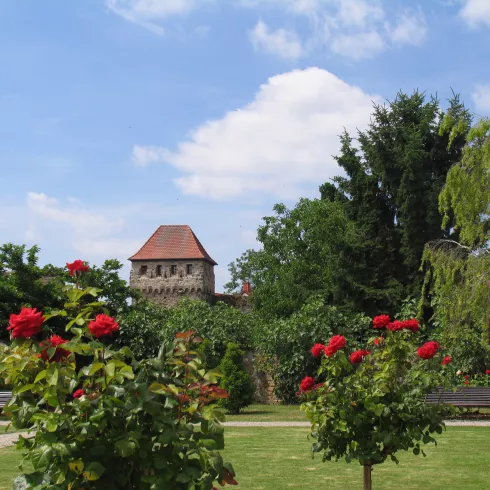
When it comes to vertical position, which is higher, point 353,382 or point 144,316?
point 144,316

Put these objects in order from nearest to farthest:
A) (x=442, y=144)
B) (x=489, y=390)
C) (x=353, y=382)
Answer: (x=353, y=382), (x=489, y=390), (x=442, y=144)

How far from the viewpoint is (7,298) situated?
2623 centimetres

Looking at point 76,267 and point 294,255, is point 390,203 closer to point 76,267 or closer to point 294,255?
point 294,255

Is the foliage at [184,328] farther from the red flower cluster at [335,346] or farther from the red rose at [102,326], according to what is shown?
the red rose at [102,326]

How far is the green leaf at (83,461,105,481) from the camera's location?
11.0ft

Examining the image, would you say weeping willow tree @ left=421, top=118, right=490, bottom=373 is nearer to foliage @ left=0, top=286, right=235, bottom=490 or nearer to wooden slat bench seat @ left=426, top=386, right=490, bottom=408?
wooden slat bench seat @ left=426, top=386, right=490, bottom=408

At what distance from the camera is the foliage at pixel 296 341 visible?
2222 cm

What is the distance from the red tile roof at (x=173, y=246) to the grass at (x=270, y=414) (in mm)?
38591

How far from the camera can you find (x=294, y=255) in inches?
1613

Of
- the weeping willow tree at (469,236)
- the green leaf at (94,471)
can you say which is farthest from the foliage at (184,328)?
the green leaf at (94,471)

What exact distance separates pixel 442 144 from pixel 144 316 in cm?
Answer: 1381

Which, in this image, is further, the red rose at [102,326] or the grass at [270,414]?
the grass at [270,414]

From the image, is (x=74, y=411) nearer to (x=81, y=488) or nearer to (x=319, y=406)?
(x=81, y=488)

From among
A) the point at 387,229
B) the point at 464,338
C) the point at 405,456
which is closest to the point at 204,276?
the point at 387,229
